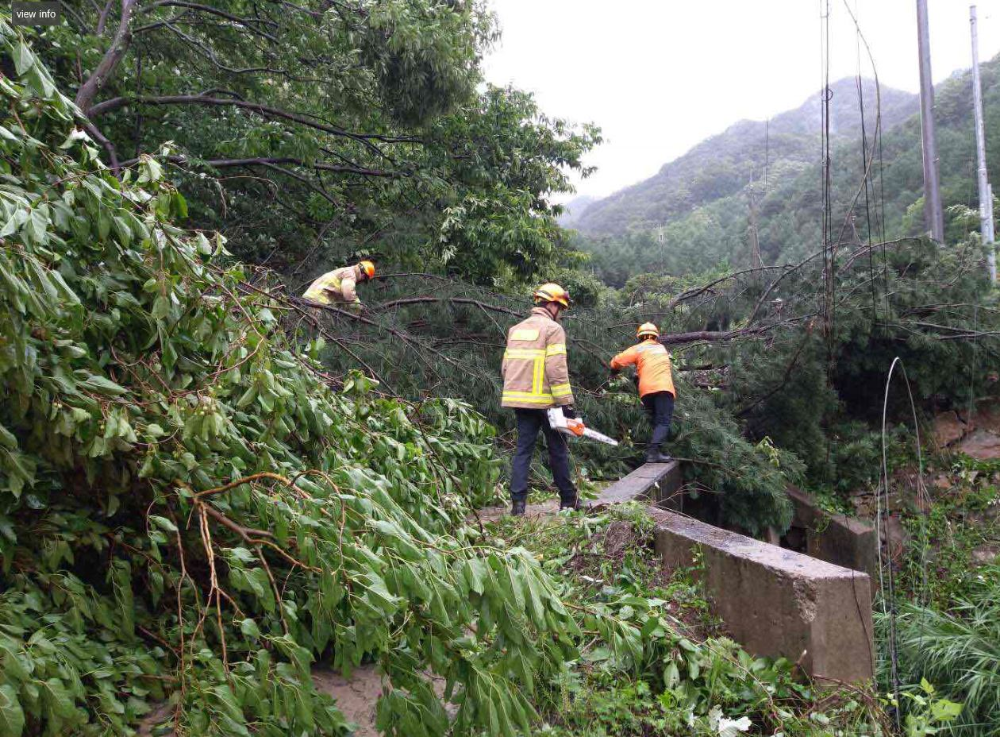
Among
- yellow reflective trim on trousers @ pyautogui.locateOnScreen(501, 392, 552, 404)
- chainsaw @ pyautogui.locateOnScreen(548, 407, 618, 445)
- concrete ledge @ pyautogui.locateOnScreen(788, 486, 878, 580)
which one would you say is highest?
yellow reflective trim on trousers @ pyautogui.locateOnScreen(501, 392, 552, 404)

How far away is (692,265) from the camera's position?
3341cm

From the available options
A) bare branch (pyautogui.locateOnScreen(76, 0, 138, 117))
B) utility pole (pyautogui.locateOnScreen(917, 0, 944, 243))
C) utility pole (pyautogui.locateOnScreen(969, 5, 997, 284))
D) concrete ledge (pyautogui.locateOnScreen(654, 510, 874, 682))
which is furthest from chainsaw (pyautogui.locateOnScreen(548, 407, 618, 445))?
utility pole (pyautogui.locateOnScreen(917, 0, 944, 243))

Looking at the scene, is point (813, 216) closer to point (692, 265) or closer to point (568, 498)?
point (692, 265)

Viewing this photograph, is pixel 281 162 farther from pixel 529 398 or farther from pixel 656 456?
pixel 656 456

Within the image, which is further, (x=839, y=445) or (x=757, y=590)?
(x=839, y=445)

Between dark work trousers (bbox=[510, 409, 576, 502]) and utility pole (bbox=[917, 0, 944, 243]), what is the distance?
8490 millimetres

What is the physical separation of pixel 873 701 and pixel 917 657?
153 cm

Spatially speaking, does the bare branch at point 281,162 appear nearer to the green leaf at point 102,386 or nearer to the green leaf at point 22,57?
the green leaf at point 22,57

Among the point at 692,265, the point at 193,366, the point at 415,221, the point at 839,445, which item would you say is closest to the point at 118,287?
the point at 193,366

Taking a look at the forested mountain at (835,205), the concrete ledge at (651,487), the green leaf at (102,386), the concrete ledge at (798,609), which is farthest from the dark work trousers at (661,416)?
the forested mountain at (835,205)

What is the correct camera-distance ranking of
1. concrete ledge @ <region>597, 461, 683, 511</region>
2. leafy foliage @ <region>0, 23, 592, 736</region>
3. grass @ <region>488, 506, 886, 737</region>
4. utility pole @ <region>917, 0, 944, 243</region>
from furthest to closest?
1. utility pole @ <region>917, 0, 944, 243</region>
2. concrete ledge @ <region>597, 461, 683, 511</region>
3. grass @ <region>488, 506, 886, 737</region>
4. leafy foliage @ <region>0, 23, 592, 736</region>

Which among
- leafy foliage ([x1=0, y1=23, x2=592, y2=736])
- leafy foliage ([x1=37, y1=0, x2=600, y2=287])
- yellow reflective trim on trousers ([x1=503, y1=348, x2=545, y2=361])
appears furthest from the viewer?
leafy foliage ([x1=37, y1=0, x2=600, y2=287])

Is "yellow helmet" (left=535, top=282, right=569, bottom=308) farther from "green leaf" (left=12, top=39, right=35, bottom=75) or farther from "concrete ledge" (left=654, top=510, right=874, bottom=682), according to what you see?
"green leaf" (left=12, top=39, right=35, bottom=75)

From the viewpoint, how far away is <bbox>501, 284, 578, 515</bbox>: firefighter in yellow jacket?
485 cm
